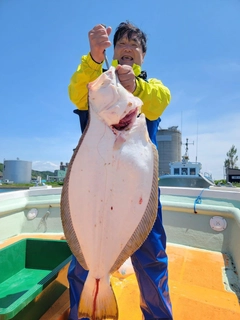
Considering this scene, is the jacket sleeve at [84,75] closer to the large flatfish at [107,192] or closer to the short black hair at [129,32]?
the large flatfish at [107,192]

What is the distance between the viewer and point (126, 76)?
3.93 ft

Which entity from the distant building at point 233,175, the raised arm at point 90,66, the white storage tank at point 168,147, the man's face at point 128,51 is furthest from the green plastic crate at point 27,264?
the distant building at point 233,175

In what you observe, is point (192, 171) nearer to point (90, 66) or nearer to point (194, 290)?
point (194, 290)

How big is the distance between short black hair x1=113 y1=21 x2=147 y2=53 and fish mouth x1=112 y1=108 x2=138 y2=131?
28.3 inches

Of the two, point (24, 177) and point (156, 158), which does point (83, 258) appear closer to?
point (156, 158)

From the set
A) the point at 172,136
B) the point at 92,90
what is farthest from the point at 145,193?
the point at 172,136

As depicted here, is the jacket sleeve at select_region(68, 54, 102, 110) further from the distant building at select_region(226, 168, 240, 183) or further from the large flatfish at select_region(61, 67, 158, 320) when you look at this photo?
the distant building at select_region(226, 168, 240, 183)

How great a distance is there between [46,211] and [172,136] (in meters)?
31.0

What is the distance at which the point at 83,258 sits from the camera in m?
1.06

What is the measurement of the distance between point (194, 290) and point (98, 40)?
2113mm

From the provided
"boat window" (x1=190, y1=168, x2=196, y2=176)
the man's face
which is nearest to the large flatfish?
the man's face

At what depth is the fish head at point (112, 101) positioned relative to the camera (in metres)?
1.12

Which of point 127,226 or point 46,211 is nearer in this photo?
point 127,226

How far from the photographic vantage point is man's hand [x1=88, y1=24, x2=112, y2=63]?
121 centimetres
